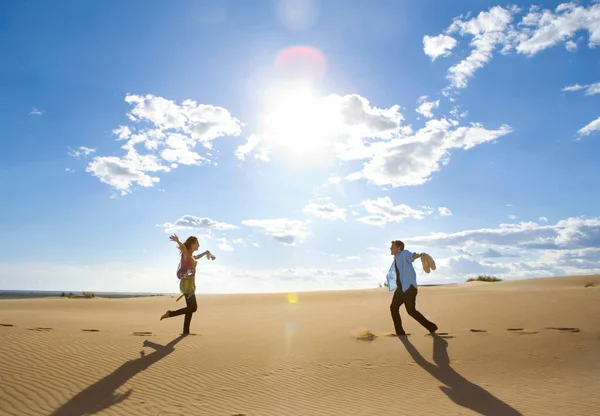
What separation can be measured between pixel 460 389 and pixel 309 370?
268 centimetres

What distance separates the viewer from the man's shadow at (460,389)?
624 centimetres

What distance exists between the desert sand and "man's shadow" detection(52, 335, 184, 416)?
0.02 meters

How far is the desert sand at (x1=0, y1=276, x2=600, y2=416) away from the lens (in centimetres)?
652

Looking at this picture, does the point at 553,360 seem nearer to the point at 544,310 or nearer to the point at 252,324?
the point at 544,310

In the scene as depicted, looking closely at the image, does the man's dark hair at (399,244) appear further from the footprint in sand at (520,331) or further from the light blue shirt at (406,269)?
the footprint in sand at (520,331)

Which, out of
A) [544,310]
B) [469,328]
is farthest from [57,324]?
[544,310]

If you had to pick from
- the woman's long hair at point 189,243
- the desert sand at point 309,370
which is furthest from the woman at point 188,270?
the desert sand at point 309,370

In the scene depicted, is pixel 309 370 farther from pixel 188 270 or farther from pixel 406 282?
pixel 188 270

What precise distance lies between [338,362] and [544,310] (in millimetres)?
8912

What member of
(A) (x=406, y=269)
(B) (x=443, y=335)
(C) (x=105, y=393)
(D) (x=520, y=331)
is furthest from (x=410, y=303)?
(C) (x=105, y=393)

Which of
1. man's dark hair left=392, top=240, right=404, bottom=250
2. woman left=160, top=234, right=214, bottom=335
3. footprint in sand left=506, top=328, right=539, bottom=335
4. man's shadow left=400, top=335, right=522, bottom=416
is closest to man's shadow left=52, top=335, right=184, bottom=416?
woman left=160, top=234, right=214, bottom=335

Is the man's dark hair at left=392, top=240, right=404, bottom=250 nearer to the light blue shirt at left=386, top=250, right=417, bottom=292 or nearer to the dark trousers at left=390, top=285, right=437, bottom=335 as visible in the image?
the light blue shirt at left=386, top=250, right=417, bottom=292

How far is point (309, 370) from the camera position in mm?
8453

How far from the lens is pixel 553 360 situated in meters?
8.86
